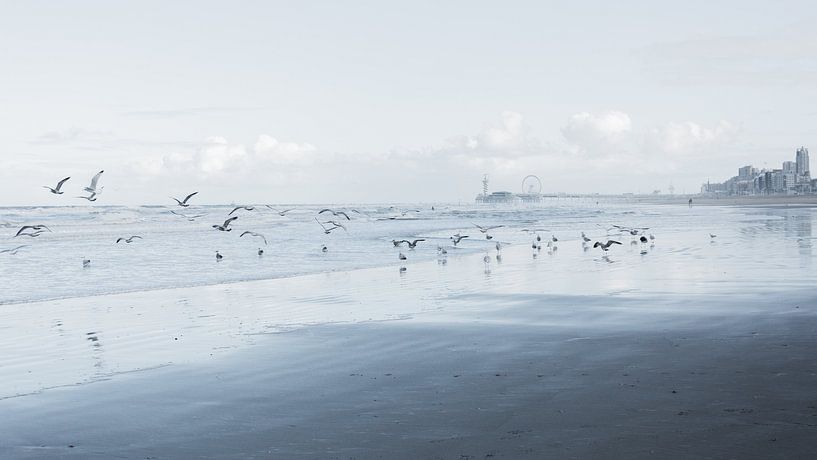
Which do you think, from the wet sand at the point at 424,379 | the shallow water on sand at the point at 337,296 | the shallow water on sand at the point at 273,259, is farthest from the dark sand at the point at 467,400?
the shallow water on sand at the point at 273,259

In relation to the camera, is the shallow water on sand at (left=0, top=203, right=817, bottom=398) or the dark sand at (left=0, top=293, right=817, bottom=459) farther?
the shallow water on sand at (left=0, top=203, right=817, bottom=398)

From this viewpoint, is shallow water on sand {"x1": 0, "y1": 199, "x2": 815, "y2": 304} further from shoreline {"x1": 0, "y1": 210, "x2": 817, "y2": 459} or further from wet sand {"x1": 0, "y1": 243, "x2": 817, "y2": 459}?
wet sand {"x1": 0, "y1": 243, "x2": 817, "y2": 459}

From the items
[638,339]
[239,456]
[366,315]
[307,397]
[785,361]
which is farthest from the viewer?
[366,315]

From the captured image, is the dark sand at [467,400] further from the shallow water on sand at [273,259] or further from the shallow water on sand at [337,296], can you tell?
the shallow water on sand at [273,259]

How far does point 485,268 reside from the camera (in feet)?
Answer: 81.8

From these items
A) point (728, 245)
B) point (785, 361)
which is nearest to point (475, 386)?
point (785, 361)

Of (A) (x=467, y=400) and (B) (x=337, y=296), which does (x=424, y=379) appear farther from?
(B) (x=337, y=296)

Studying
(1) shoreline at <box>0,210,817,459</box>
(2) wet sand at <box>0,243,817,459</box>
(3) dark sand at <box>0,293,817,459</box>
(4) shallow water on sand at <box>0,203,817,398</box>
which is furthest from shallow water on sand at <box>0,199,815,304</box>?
(3) dark sand at <box>0,293,817,459</box>

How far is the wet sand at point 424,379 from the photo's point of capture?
21.7ft

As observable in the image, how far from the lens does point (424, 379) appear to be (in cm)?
904

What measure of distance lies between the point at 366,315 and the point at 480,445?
8.52 meters

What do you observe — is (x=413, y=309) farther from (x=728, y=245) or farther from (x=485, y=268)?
(x=728, y=245)

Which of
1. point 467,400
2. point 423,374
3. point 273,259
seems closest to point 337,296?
point 423,374

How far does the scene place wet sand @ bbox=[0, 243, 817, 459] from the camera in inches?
260
